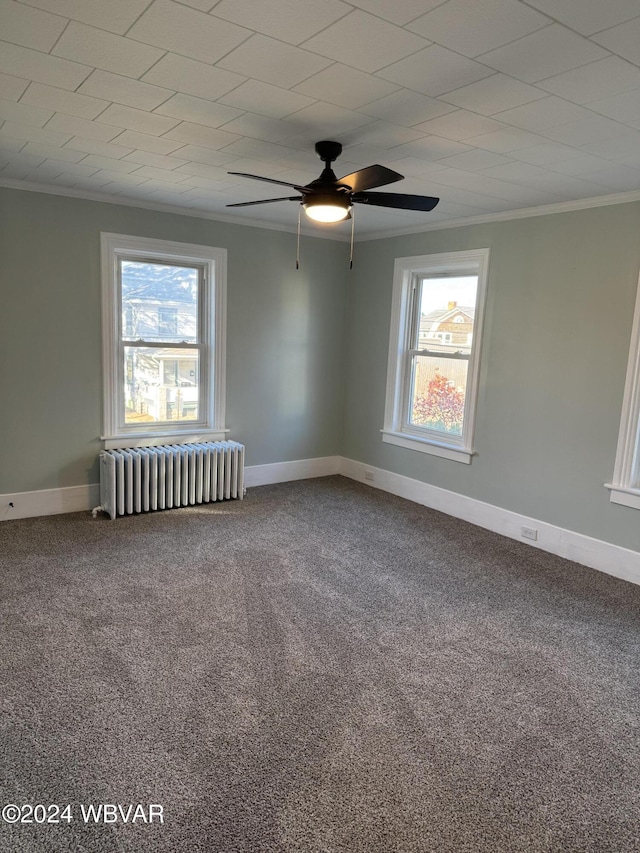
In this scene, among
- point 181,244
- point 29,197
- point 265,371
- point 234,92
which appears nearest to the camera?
point 234,92

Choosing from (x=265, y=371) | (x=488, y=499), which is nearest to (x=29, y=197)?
(x=265, y=371)

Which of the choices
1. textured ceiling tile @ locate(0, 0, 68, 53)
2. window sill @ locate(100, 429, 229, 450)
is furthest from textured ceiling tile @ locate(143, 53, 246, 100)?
window sill @ locate(100, 429, 229, 450)

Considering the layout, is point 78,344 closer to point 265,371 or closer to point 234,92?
point 265,371

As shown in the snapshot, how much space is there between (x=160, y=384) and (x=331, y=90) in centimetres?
335

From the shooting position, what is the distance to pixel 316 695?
8.21 feet

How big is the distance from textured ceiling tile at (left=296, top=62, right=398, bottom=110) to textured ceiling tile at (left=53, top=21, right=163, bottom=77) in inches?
23.5

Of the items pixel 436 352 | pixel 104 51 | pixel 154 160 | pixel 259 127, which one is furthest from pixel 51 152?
pixel 436 352

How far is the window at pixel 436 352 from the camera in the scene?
191 inches

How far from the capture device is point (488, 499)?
15.6 ft

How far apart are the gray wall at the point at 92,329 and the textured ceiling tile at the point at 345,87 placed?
2.84 meters

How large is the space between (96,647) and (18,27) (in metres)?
2.60

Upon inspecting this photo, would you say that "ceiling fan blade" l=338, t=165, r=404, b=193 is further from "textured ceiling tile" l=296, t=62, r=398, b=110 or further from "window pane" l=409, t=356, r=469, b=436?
"window pane" l=409, t=356, r=469, b=436

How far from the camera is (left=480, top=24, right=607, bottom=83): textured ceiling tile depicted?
1838 millimetres

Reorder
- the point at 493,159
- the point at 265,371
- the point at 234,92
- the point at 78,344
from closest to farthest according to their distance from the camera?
the point at 234,92 → the point at 493,159 → the point at 78,344 → the point at 265,371
